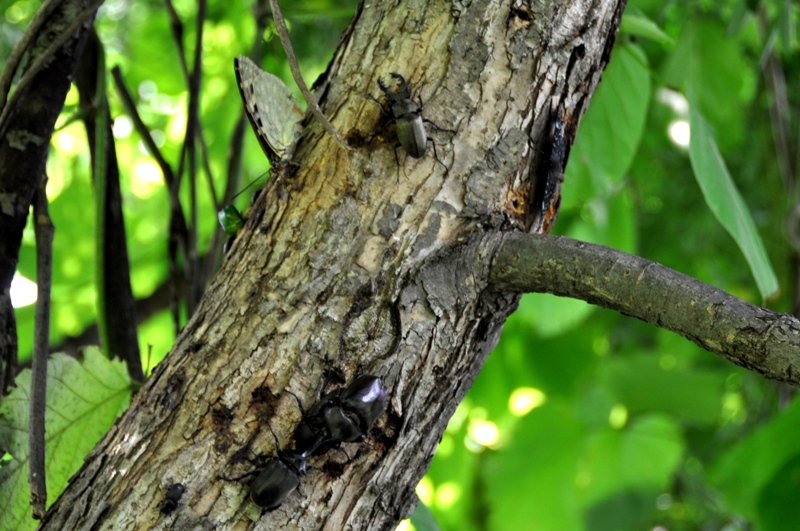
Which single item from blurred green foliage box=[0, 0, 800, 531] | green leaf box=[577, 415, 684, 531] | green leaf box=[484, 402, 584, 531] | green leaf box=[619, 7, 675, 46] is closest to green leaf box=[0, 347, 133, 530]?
blurred green foliage box=[0, 0, 800, 531]

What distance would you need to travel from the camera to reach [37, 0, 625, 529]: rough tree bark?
29.3 inches

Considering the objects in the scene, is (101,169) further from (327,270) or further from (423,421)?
(423,421)

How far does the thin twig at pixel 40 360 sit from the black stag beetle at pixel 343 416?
32 centimetres

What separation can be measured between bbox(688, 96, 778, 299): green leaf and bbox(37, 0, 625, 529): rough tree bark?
365mm

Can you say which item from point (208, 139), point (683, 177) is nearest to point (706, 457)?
point (683, 177)

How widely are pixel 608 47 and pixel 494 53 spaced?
17 centimetres

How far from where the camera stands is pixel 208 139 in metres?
2.70

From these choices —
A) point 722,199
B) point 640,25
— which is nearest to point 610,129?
point 640,25

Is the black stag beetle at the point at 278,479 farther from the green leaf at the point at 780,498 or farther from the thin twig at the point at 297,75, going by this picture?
the green leaf at the point at 780,498

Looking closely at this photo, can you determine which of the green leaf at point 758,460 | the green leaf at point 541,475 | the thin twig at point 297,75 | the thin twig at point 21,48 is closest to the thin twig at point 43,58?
the thin twig at point 21,48

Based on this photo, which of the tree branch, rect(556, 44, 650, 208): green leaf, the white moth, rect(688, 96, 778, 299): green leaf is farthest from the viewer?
rect(556, 44, 650, 208): green leaf

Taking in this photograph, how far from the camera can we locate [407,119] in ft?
2.51

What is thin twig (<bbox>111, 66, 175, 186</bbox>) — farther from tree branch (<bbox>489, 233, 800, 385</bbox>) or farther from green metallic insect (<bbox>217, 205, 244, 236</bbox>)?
tree branch (<bbox>489, 233, 800, 385</bbox>)

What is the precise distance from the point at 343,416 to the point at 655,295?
31 cm
